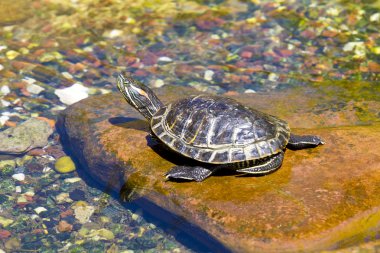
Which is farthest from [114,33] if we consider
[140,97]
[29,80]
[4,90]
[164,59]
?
[140,97]

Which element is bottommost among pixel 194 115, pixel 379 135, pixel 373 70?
pixel 373 70

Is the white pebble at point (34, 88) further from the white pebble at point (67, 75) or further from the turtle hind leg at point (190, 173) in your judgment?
the turtle hind leg at point (190, 173)

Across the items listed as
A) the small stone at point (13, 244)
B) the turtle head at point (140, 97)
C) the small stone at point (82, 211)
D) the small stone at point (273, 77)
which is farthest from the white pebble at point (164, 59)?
the small stone at point (13, 244)

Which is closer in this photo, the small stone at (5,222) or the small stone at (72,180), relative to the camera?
the small stone at (5,222)

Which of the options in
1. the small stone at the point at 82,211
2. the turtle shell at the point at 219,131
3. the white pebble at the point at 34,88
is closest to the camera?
the turtle shell at the point at 219,131

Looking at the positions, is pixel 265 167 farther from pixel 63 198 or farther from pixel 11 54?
pixel 11 54

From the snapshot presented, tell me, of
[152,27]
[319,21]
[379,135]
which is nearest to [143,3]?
[152,27]

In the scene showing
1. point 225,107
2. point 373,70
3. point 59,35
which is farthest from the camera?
point 59,35

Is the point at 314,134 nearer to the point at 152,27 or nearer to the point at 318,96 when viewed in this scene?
the point at 318,96
